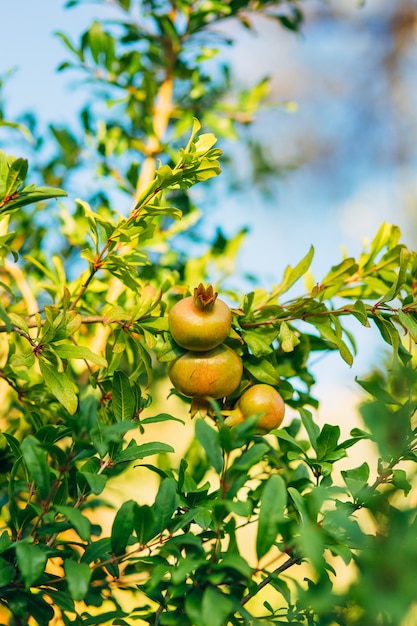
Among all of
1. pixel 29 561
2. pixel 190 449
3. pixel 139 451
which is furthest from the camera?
pixel 190 449

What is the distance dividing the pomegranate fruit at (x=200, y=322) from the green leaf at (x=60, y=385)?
11 cm

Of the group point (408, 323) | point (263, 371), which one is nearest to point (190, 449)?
point (263, 371)

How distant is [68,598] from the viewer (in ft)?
1.72

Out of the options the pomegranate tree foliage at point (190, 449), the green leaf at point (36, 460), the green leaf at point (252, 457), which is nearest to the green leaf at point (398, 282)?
the pomegranate tree foliage at point (190, 449)

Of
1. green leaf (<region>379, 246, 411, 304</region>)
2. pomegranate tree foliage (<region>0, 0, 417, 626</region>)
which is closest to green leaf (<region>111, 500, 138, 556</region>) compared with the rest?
pomegranate tree foliage (<region>0, 0, 417, 626</region>)

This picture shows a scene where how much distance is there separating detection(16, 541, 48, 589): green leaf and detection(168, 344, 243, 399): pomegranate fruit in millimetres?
217

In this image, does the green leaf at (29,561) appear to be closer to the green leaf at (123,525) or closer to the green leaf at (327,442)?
the green leaf at (123,525)

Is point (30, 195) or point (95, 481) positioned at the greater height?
point (30, 195)

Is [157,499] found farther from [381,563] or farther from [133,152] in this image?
[133,152]

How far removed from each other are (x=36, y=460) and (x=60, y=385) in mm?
125

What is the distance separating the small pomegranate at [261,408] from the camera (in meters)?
0.61

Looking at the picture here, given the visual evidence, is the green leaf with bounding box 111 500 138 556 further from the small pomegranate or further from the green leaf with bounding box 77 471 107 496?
the small pomegranate

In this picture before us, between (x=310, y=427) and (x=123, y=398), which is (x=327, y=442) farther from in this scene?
(x=123, y=398)

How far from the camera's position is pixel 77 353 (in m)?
0.59
